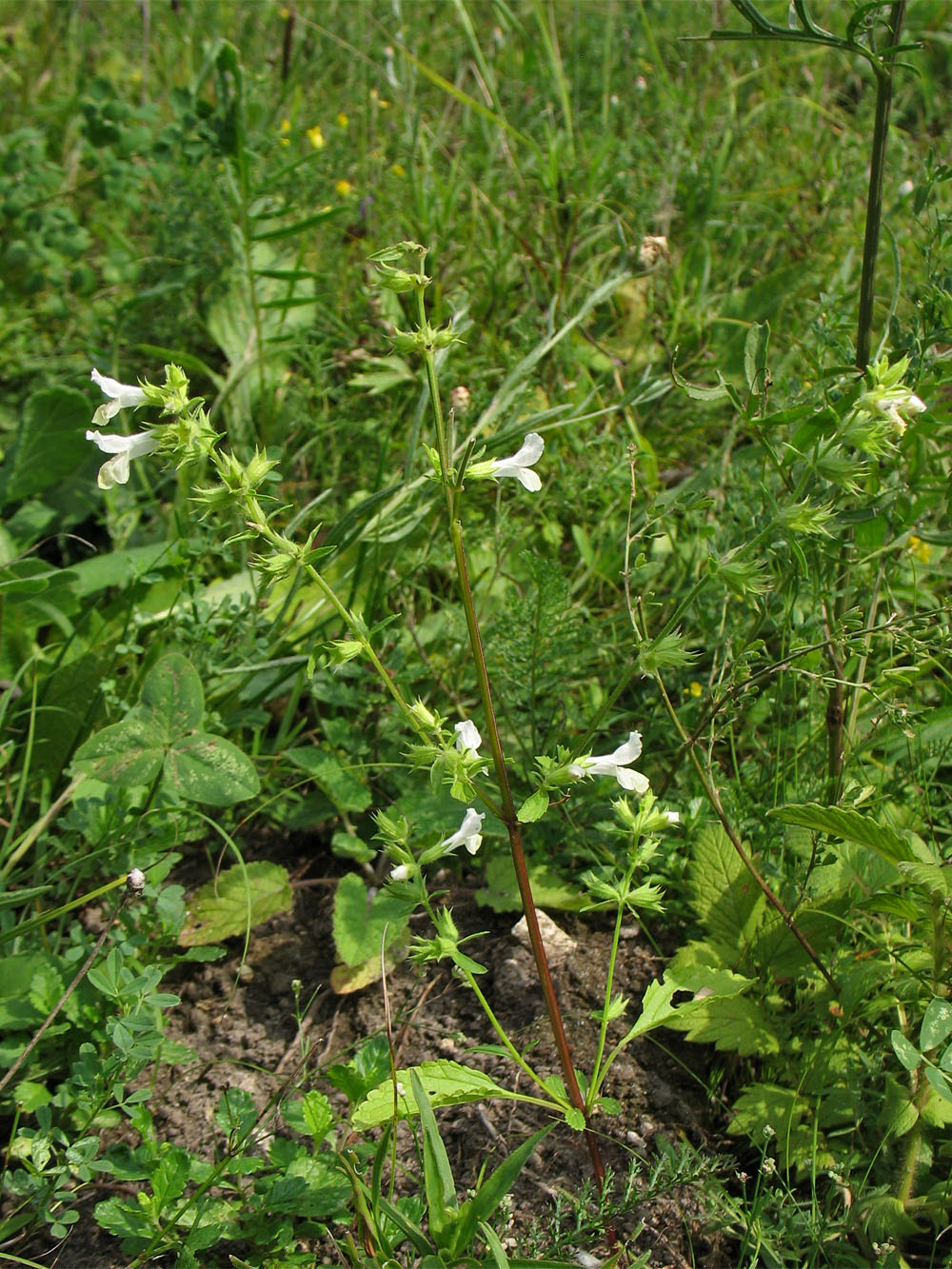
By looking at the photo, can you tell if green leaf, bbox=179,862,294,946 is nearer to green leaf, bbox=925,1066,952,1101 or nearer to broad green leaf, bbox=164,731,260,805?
broad green leaf, bbox=164,731,260,805

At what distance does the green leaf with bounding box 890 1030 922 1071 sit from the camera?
1.26 metres

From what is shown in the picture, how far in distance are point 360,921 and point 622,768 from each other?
25.0 inches

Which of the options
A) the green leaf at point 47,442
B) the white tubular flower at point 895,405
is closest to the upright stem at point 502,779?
the white tubular flower at point 895,405

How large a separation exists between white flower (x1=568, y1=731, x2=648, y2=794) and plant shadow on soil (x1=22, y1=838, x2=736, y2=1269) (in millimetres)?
358

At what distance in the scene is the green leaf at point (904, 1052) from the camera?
126cm

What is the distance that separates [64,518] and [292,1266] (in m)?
1.73

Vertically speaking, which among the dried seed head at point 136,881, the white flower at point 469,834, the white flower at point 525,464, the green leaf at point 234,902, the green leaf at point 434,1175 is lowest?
the green leaf at point 234,902

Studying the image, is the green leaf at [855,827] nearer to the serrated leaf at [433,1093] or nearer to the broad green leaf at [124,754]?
the serrated leaf at [433,1093]

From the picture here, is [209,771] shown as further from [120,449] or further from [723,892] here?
[723,892]

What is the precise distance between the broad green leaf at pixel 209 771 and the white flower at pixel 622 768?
24.2 inches

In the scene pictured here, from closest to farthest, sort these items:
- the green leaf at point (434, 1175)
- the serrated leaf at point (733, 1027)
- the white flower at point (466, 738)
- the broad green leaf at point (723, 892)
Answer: the green leaf at point (434, 1175) → the white flower at point (466, 738) → the serrated leaf at point (733, 1027) → the broad green leaf at point (723, 892)

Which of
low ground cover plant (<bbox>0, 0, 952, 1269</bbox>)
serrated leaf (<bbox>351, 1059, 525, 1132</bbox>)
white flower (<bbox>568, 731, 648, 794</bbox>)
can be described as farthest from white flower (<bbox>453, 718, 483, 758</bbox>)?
serrated leaf (<bbox>351, 1059, 525, 1132</bbox>)

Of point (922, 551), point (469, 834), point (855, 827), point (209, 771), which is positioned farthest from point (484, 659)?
point (922, 551)

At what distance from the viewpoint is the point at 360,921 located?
68.6 inches
